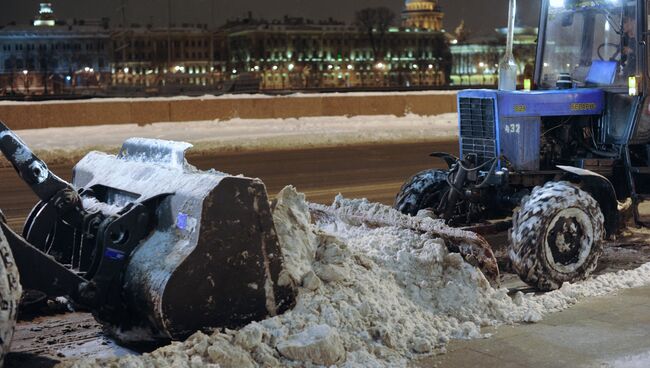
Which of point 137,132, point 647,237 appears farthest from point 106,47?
point 647,237

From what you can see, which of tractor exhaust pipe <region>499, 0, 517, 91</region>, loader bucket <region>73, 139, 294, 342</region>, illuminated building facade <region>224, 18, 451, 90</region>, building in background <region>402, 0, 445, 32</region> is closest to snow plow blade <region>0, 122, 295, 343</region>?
loader bucket <region>73, 139, 294, 342</region>

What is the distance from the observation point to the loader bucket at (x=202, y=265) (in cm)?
569

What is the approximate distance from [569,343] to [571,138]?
3.48m

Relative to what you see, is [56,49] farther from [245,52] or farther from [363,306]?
[363,306]

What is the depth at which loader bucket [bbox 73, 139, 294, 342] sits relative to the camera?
224 inches

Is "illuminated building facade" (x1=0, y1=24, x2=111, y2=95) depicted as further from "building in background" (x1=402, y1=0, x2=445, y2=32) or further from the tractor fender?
the tractor fender

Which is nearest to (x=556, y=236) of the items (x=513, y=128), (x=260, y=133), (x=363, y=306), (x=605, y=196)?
(x=605, y=196)

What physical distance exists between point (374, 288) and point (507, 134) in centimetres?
299

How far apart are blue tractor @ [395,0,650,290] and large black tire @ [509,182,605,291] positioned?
0.37 meters

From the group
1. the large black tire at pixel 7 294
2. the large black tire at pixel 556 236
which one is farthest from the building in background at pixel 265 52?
the large black tire at pixel 7 294

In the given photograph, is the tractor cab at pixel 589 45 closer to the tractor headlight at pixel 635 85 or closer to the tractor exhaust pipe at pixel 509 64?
the tractor headlight at pixel 635 85

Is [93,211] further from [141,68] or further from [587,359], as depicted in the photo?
[141,68]

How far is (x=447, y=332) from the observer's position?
20.6 ft

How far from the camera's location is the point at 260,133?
26672 mm
